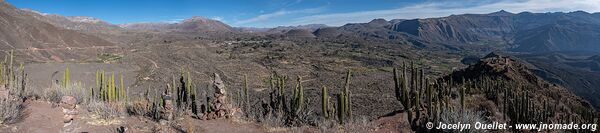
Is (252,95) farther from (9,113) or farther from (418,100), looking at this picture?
(9,113)

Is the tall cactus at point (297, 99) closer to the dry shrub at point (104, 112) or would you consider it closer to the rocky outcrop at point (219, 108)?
the rocky outcrop at point (219, 108)

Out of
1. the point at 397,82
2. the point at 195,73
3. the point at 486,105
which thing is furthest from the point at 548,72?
the point at 397,82

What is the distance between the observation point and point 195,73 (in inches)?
2304

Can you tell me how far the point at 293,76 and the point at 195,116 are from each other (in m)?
47.3

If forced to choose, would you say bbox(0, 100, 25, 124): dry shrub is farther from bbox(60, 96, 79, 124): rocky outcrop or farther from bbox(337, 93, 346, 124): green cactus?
bbox(337, 93, 346, 124): green cactus

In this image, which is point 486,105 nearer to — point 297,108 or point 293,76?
point 297,108

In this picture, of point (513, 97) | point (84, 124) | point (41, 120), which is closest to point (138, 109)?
point (84, 124)

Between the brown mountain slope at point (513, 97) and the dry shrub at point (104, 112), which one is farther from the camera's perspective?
the brown mountain slope at point (513, 97)

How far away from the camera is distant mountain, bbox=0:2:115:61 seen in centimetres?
6341

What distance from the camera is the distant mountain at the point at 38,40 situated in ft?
208

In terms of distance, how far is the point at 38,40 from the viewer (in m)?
70.1

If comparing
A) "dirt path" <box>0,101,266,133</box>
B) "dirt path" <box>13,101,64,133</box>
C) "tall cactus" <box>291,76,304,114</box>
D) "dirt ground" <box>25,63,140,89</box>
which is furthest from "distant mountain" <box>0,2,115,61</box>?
"tall cactus" <box>291,76,304,114</box>

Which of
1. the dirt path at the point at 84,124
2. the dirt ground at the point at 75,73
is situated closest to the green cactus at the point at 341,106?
the dirt path at the point at 84,124

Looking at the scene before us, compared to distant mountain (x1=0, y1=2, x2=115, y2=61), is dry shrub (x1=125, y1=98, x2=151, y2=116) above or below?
below
